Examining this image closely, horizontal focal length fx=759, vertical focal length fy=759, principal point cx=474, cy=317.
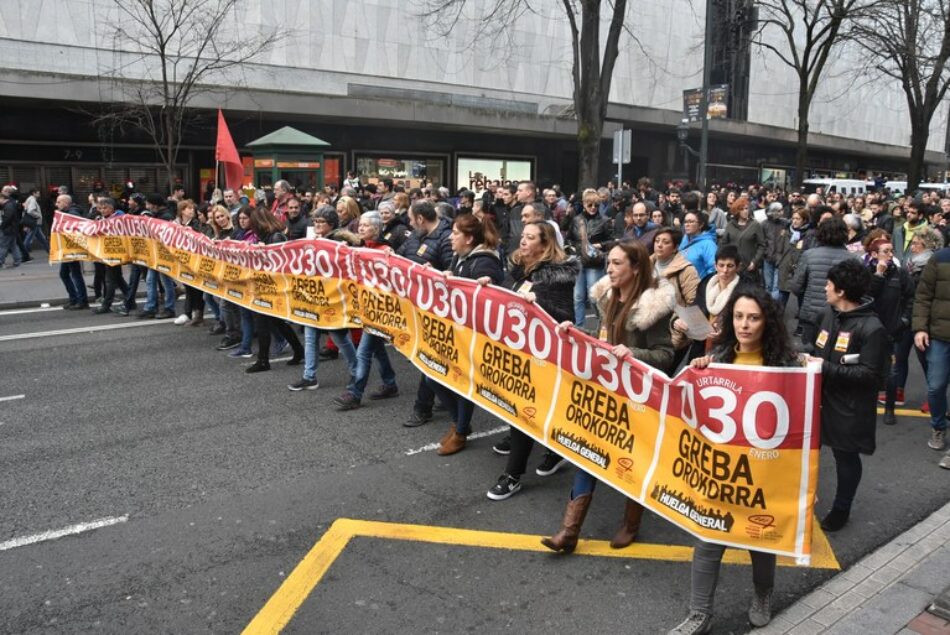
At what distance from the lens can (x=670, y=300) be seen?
4430 millimetres

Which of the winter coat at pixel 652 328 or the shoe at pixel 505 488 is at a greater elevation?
the winter coat at pixel 652 328

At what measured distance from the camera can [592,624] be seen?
3.73 meters

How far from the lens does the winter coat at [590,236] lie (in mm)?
10156

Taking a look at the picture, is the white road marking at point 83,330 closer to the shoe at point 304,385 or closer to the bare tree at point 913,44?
the shoe at point 304,385

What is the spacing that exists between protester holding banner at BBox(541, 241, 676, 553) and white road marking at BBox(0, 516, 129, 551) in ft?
8.93

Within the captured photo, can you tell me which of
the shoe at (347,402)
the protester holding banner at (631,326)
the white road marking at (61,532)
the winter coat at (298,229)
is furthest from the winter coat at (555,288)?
the winter coat at (298,229)

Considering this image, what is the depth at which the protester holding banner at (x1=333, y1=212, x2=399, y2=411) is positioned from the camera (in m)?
7.00

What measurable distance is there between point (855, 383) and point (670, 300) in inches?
44.4

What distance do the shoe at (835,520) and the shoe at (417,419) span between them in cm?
328

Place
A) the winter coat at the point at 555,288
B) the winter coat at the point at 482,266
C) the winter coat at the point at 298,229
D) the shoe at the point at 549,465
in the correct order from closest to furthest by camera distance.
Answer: the winter coat at the point at 555,288 < the shoe at the point at 549,465 < the winter coat at the point at 482,266 < the winter coat at the point at 298,229

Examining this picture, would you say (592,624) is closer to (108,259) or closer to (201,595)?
(201,595)

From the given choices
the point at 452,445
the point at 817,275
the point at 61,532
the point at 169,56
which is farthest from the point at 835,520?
the point at 169,56

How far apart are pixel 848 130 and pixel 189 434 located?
57.8 metres

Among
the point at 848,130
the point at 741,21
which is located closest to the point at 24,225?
the point at 741,21
